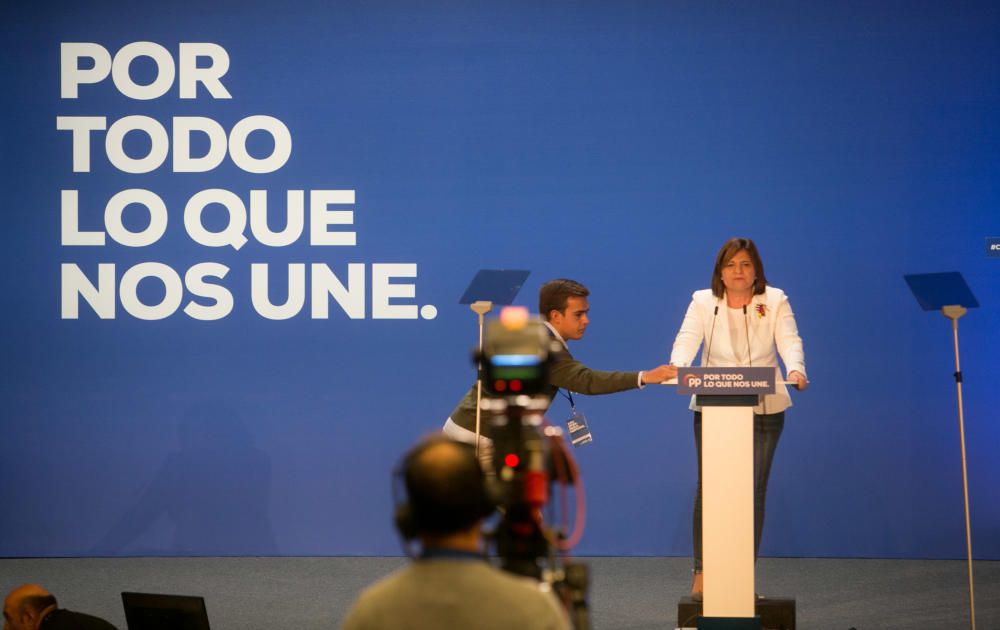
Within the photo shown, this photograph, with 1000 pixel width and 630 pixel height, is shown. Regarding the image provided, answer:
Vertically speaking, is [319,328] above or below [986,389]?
above

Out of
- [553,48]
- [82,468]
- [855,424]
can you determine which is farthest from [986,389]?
[82,468]

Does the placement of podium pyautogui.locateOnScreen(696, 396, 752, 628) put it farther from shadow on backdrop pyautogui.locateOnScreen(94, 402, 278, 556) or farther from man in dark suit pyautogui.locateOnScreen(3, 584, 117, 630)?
shadow on backdrop pyautogui.locateOnScreen(94, 402, 278, 556)

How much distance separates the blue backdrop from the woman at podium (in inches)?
58.3

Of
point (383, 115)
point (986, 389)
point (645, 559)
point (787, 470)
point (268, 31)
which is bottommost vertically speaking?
point (645, 559)

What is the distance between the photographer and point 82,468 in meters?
6.91

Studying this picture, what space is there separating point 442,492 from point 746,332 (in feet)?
11.0

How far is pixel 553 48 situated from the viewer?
22.2ft

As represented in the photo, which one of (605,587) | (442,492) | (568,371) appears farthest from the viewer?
(605,587)

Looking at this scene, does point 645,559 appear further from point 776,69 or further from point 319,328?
point 776,69

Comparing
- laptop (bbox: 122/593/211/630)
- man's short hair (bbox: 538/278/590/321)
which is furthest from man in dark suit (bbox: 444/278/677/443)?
laptop (bbox: 122/593/211/630)

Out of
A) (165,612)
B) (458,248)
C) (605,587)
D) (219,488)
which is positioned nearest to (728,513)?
(605,587)

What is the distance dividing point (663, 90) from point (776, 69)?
23.9 inches

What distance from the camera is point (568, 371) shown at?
4695 mm

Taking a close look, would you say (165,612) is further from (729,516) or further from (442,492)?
(442,492)
